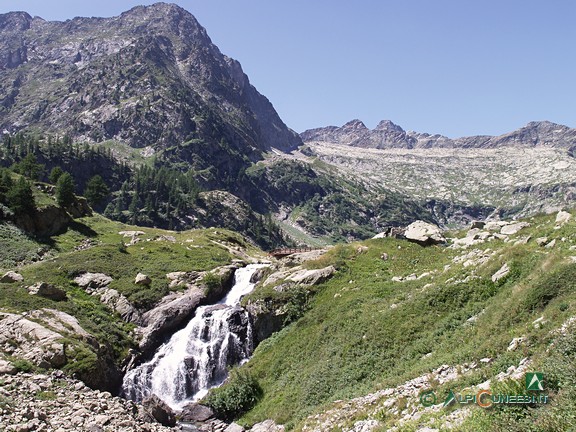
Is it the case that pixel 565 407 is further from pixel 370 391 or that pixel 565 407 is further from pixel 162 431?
pixel 162 431

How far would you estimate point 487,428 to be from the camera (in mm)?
12156

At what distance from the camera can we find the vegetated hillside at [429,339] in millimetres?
14727

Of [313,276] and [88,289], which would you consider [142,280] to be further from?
[313,276]

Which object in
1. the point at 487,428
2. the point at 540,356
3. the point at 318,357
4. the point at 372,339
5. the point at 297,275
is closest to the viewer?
the point at 487,428

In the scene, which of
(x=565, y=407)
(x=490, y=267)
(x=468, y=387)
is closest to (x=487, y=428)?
(x=565, y=407)

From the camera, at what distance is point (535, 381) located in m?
13.1

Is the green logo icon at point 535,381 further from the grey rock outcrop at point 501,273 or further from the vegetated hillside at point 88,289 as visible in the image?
the vegetated hillside at point 88,289

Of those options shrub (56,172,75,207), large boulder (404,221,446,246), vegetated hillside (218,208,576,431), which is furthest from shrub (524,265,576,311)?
shrub (56,172,75,207)

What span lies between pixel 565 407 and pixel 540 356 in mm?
4996

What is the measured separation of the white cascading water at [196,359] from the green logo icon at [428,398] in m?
27.4

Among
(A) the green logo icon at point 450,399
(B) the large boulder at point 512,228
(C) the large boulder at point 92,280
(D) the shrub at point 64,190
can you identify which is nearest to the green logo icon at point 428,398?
(A) the green logo icon at point 450,399

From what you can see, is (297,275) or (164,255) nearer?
(297,275)

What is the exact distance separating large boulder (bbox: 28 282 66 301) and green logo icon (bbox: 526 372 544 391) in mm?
44847

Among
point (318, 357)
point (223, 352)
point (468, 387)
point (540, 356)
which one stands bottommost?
point (223, 352)
